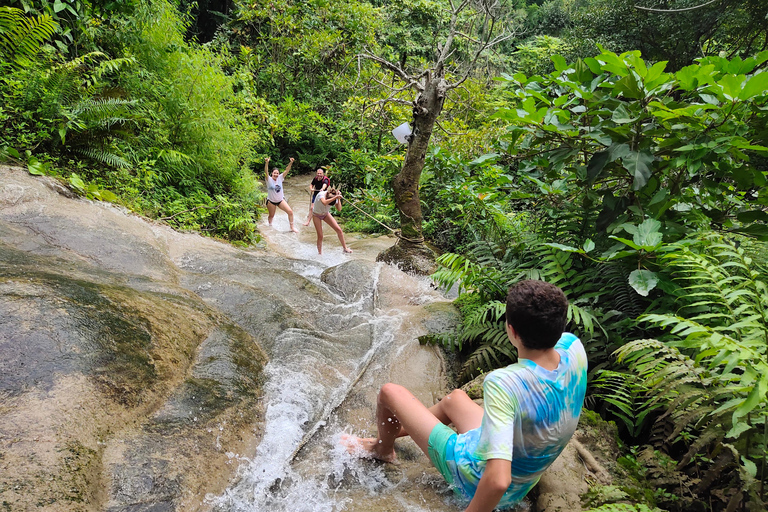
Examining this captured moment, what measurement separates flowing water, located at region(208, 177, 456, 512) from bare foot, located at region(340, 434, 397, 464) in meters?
0.05

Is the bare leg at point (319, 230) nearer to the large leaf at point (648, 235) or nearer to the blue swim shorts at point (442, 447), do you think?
the large leaf at point (648, 235)

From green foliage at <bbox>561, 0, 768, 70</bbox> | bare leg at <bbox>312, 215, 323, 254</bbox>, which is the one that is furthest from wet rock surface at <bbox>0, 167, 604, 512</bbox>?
green foliage at <bbox>561, 0, 768, 70</bbox>

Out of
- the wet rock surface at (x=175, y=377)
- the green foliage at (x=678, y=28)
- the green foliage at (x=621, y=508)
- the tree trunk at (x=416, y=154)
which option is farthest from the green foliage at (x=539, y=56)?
the green foliage at (x=621, y=508)

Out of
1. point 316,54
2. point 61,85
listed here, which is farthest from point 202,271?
point 316,54

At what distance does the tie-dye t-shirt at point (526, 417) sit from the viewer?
71.3 inches

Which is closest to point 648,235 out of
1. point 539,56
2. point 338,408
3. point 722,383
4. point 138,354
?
point 722,383

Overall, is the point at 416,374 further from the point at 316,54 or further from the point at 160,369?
the point at 316,54

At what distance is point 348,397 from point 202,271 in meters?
2.96

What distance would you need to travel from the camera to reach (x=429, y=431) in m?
2.43

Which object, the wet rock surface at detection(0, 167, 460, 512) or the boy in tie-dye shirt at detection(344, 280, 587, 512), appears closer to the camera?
the boy in tie-dye shirt at detection(344, 280, 587, 512)

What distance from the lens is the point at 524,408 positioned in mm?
1907

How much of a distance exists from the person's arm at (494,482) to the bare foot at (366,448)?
45.6 inches

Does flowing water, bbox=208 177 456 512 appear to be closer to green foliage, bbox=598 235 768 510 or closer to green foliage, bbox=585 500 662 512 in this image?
green foliage, bbox=585 500 662 512

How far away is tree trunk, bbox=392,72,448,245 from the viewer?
645 cm
